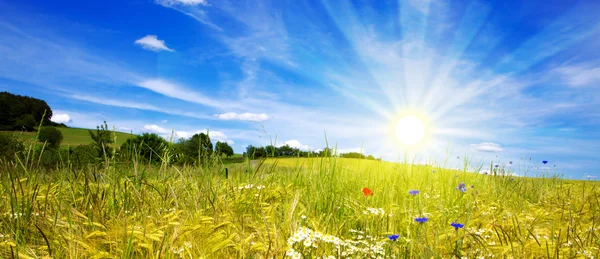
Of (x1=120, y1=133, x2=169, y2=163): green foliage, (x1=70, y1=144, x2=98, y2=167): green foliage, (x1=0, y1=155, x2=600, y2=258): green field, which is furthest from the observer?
(x1=70, y1=144, x2=98, y2=167): green foliage

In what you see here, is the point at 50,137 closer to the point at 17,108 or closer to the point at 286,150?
the point at 286,150

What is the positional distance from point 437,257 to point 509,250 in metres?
0.62

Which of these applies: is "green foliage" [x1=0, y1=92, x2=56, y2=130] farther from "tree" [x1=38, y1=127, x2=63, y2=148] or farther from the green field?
the green field

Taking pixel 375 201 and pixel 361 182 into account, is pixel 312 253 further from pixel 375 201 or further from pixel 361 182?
pixel 361 182

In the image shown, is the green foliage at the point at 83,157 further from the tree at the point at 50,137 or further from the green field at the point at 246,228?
the tree at the point at 50,137

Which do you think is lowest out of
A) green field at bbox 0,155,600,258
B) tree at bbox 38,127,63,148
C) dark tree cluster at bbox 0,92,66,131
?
green field at bbox 0,155,600,258

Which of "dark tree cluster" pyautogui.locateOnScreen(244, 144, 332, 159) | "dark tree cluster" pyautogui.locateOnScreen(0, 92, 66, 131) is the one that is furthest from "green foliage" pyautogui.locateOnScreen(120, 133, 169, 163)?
"dark tree cluster" pyautogui.locateOnScreen(0, 92, 66, 131)

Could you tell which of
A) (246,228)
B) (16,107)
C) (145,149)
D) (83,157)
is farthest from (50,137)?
(16,107)

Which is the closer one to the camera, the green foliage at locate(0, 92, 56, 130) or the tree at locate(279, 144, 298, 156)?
the tree at locate(279, 144, 298, 156)

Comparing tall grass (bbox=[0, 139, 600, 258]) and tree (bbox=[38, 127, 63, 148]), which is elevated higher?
tree (bbox=[38, 127, 63, 148])

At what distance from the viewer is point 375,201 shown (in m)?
4.45

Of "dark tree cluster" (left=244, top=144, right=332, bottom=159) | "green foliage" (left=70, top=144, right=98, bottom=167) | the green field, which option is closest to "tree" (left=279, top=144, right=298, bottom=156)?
"dark tree cluster" (left=244, top=144, right=332, bottom=159)

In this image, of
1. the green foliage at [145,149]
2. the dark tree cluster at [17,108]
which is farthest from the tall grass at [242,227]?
the dark tree cluster at [17,108]

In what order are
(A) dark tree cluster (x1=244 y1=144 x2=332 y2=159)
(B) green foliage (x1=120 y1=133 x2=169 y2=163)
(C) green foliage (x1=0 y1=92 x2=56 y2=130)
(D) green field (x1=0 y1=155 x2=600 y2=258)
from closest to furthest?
(D) green field (x1=0 y1=155 x2=600 y2=258) → (B) green foliage (x1=120 y1=133 x2=169 y2=163) → (A) dark tree cluster (x1=244 y1=144 x2=332 y2=159) → (C) green foliage (x1=0 y1=92 x2=56 y2=130)
